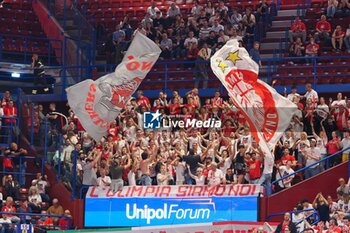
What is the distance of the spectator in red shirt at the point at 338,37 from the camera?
3741cm

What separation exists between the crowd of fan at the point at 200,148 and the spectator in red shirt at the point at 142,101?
0.30ft

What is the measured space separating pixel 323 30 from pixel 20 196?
10.8 m

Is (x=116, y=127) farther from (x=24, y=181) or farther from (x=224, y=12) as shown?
(x=224, y=12)

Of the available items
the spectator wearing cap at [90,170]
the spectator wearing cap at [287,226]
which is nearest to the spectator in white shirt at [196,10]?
the spectator wearing cap at [90,170]

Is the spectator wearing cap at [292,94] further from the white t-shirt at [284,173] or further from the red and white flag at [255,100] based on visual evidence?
the red and white flag at [255,100]

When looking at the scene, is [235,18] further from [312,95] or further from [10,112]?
[10,112]

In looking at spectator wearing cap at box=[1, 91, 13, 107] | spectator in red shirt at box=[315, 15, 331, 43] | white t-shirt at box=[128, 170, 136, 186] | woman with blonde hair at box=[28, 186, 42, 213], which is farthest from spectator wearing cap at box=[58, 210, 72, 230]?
spectator in red shirt at box=[315, 15, 331, 43]

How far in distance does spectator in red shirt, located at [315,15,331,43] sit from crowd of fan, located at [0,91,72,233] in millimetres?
9681

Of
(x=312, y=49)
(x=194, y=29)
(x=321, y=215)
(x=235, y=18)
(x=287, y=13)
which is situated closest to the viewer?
(x=321, y=215)

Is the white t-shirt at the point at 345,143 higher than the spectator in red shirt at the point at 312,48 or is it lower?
lower

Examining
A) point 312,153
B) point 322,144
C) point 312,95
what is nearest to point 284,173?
point 312,153

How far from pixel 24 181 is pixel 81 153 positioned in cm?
204

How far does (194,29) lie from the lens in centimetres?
4016

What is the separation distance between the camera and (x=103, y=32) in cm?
4294
